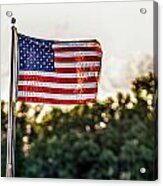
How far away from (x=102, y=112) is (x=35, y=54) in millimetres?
245

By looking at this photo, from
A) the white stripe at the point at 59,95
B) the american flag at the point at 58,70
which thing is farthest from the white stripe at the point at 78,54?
the white stripe at the point at 59,95

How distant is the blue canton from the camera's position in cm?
175

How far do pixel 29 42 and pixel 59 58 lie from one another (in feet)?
0.31

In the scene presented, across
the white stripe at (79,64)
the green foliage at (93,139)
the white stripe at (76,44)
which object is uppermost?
the white stripe at (76,44)

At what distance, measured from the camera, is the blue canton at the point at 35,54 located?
1754 millimetres

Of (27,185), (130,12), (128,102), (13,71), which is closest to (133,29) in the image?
(130,12)

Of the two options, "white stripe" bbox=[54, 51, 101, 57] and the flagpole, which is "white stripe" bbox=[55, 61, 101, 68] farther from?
the flagpole

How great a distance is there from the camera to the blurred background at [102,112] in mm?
1689

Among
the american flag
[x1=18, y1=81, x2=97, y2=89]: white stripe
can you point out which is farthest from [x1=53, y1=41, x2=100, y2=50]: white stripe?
→ [x1=18, y1=81, x2=97, y2=89]: white stripe

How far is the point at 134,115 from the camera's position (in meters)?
1.69

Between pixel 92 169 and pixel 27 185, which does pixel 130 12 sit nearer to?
pixel 92 169

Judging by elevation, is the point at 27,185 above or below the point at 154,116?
below

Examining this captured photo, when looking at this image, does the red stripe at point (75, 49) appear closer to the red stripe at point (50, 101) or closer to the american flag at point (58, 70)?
the american flag at point (58, 70)

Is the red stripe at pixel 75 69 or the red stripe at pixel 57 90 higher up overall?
the red stripe at pixel 75 69
